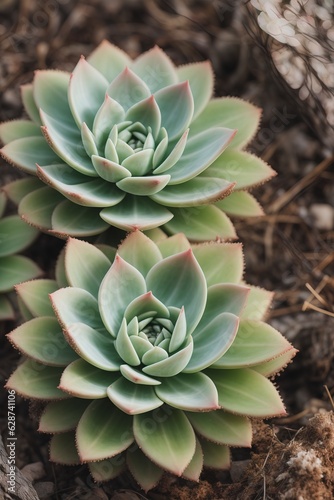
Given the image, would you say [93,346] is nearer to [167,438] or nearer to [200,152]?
[167,438]

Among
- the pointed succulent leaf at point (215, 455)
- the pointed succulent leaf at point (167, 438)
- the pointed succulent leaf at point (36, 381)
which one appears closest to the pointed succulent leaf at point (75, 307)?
the pointed succulent leaf at point (36, 381)

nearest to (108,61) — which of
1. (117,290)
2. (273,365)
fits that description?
(117,290)

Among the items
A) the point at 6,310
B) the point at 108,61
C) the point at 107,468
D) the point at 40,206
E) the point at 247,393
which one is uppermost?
the point at 108,61

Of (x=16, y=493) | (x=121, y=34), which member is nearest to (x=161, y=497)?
(x=16, y=493)

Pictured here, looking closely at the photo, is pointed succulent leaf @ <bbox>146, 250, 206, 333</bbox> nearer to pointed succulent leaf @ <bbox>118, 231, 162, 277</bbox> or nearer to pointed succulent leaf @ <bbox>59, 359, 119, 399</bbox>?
pointed succulent leaf @ <bbox>118, 231, 162, 277</bbox>

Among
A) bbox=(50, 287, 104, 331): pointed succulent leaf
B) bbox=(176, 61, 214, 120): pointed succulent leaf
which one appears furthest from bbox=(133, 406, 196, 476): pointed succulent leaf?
bbox=(176, 61, 214, 120): pointed succulent leaf

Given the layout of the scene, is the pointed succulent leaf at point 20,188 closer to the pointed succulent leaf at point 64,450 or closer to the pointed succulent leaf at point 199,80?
the pointed succulent leaf at point 199,80
